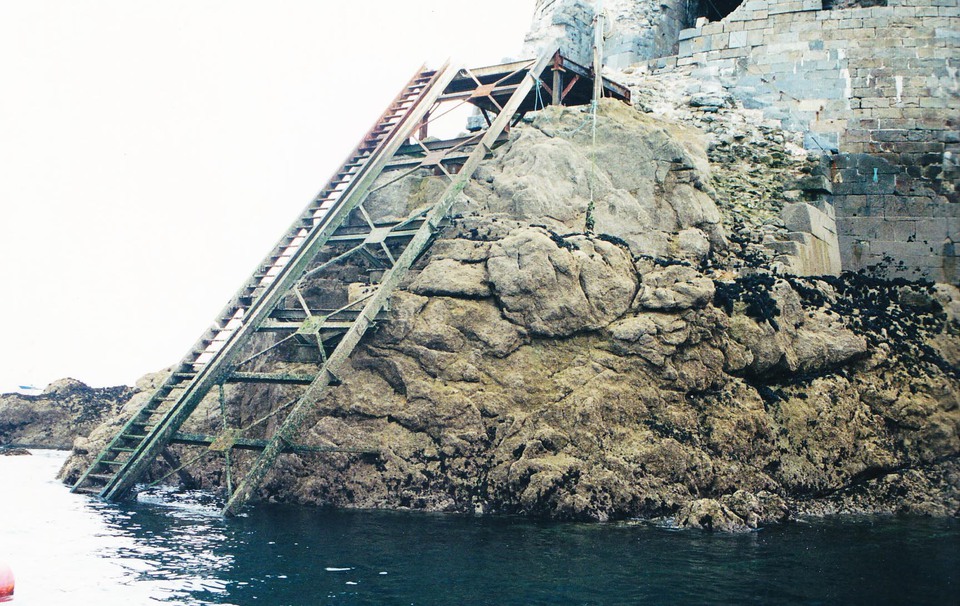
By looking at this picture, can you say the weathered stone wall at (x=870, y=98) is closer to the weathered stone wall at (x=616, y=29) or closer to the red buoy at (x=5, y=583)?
the weathered stone wall at (x=616, y=29)

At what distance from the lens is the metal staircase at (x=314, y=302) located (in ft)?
56.3

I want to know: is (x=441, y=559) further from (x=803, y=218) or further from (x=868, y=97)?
(x=868, y=97)

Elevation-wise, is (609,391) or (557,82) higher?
(557,82)

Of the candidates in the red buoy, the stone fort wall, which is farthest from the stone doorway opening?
the red buoy

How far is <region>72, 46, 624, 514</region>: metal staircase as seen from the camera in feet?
56.3

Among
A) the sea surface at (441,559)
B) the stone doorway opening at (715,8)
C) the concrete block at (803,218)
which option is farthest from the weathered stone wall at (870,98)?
the sea surface at (441,559)

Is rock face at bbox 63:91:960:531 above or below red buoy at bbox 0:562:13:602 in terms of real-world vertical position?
above

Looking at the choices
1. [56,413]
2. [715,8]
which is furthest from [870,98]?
[56,413]

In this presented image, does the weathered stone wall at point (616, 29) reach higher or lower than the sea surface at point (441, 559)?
higher

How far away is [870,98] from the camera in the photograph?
1025 inches

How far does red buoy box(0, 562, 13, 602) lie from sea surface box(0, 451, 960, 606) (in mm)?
489

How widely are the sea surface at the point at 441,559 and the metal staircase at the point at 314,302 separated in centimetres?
127

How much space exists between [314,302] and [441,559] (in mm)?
9235

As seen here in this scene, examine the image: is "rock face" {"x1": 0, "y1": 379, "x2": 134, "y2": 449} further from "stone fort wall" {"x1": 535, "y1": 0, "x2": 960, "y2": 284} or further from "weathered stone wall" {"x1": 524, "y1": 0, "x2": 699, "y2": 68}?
"stone fort wall" {"x1": 535, "y1": 0, "x2": 960, "y2": 284}
